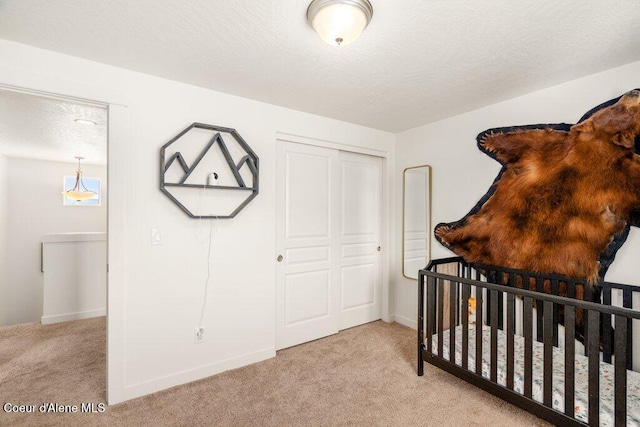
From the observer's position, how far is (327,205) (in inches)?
120

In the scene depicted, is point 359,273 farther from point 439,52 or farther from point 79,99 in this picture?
point 79,99

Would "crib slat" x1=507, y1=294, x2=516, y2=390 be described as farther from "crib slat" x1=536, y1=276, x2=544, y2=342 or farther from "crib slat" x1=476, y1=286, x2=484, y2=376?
"crib slat" x1=536, y1=276, x2=544, y2=342

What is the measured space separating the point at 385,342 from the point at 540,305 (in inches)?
51.9

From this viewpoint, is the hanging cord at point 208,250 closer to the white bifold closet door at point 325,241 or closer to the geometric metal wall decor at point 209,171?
the geometric metal wall decor at point 209,171

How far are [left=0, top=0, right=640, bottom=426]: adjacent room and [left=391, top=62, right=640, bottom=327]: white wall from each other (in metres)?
0.02

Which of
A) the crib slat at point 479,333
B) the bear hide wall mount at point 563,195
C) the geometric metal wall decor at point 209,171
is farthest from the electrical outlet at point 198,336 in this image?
the bear hide wall mount at point 563,195

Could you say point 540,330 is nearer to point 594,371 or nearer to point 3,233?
point 594,371

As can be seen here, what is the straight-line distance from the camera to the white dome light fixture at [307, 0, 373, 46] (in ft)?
4.25

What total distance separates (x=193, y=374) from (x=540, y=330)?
8.55 ft

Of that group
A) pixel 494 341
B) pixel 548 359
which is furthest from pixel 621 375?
pixel 494 341

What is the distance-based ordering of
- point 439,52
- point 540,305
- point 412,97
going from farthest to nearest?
point 412,97 < point 540,305 < point 439,52

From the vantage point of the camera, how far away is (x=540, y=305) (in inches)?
87.5

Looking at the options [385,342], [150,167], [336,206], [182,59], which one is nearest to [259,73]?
[182,59]

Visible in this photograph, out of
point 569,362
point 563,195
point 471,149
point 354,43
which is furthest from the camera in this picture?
point 471,149
